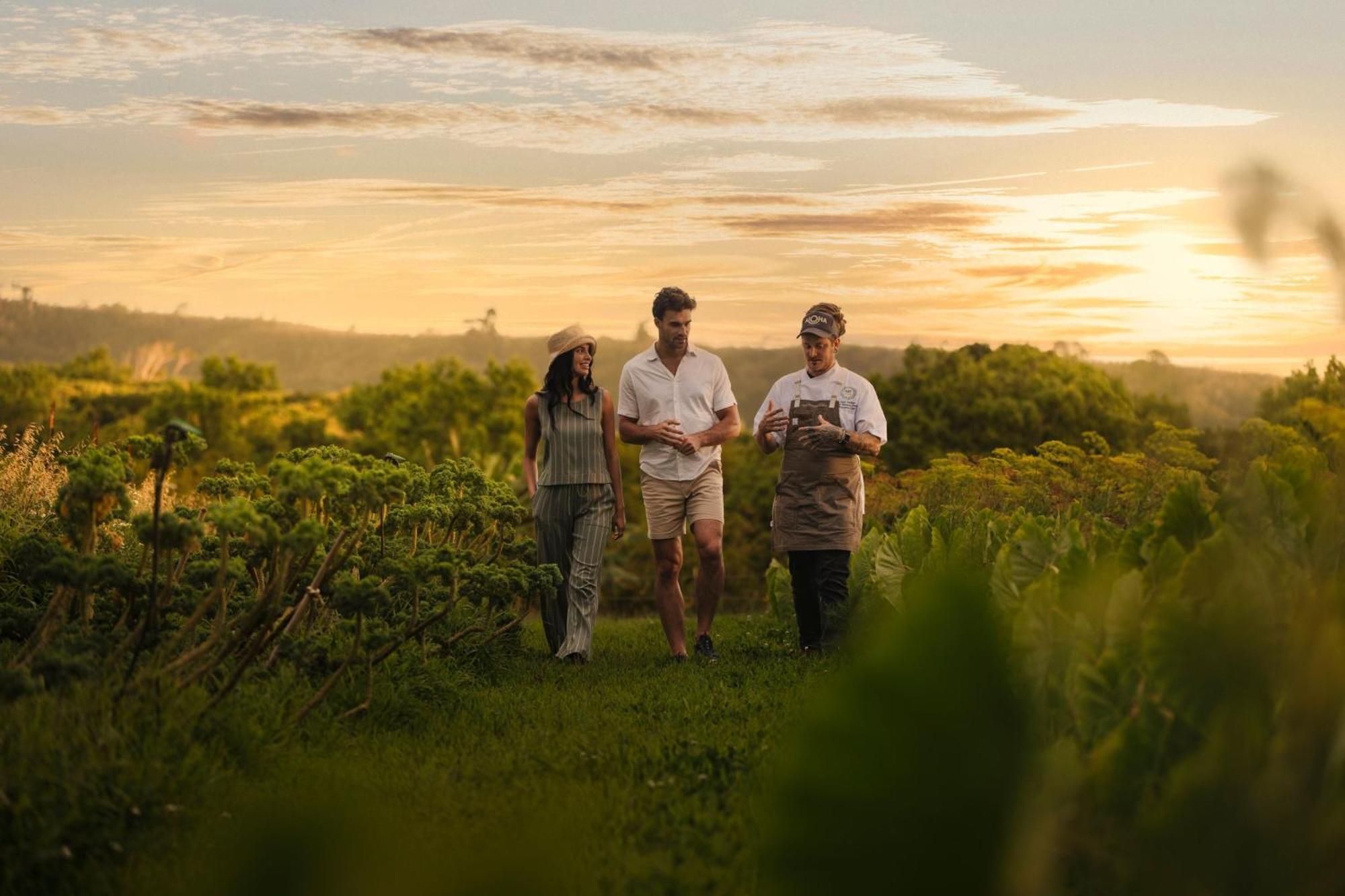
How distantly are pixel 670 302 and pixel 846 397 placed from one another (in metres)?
1.39

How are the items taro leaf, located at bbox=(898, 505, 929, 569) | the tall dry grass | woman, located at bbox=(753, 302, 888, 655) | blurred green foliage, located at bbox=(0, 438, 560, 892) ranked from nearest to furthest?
blurred green foliage, located at bbox=(0, 438, 560, 892) → taro leaf, located at bbox=(898, 505, 929, 569) → woman, located at bbox=(753, 302, 888, 655) → the tall dry grass

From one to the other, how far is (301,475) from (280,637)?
1.29 m

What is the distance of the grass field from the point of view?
79cm

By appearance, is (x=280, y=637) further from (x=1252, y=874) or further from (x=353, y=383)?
(x=353, y=383)

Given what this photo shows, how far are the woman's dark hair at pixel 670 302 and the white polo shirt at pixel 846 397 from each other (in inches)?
32.0

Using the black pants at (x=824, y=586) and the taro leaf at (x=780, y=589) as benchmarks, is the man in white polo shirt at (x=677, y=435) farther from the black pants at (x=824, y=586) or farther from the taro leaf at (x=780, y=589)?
the taro leaf at (x=780, y=589)

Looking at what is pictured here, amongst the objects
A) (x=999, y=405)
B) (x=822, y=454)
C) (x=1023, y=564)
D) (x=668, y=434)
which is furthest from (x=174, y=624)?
(x=999, y=405)

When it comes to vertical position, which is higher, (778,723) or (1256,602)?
(1256,602)

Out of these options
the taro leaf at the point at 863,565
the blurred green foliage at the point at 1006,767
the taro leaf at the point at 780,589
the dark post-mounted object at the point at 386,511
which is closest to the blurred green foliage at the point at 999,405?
the taro leaf at the point at 780,589

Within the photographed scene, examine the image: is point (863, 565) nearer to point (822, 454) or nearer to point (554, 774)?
point (822, 454)

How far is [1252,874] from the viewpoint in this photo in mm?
985

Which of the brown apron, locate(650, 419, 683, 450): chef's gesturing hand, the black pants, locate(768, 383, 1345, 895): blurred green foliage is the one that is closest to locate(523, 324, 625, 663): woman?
locate(650, 419, 683, 450): chef's gesturing hand

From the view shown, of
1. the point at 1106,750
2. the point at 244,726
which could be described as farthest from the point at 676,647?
the point at 1106,750

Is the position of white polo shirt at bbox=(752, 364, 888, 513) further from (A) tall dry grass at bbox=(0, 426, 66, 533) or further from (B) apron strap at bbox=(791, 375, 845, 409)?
(A) tall dry grass at bbox=(0, 426, 66, 533)
